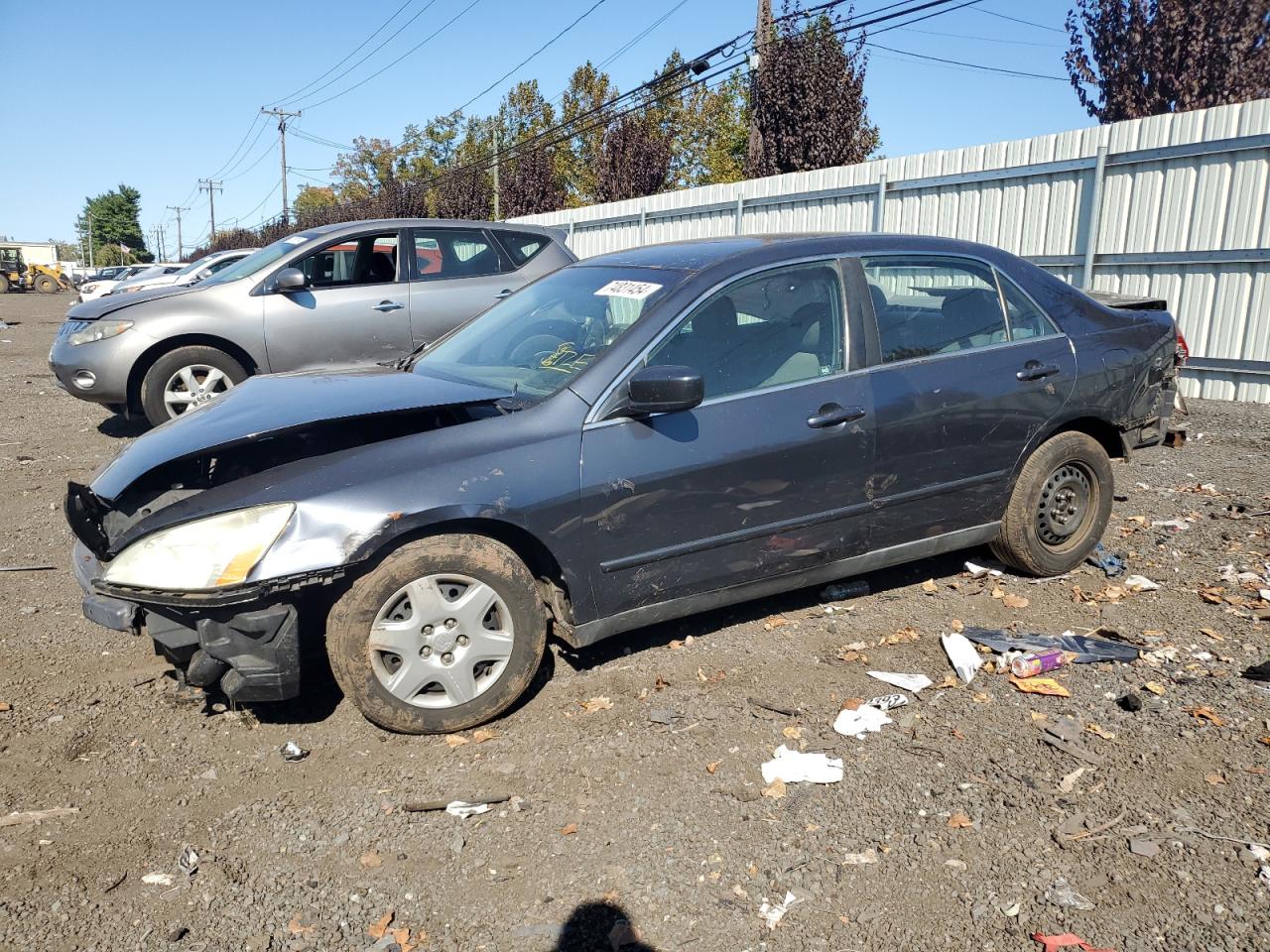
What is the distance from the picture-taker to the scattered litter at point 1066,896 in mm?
2582

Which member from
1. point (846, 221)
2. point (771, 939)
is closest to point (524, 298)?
point (771, 939)

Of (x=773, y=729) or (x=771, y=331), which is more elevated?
(x=771, y=331)

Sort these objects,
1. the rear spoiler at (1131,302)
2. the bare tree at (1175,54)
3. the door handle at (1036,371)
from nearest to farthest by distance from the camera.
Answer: the door handle at (1036,371), the rear spoiler at (1131,302), the bare tree at (1175,54)

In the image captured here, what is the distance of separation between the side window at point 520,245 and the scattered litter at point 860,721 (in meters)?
6.33

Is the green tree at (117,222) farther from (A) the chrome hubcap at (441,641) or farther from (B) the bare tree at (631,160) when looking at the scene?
(A) the chrome hubcap at (441,641)

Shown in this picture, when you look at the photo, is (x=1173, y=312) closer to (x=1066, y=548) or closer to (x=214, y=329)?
(x=1066, y=548)

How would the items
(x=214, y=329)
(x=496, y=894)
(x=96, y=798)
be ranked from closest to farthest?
(x=496, y=894) → (x=96, y=798) → (x=214, y=329)

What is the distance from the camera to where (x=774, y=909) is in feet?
8.46

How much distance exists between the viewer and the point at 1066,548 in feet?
16.3

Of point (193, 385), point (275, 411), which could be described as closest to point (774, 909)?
point (275, 411)

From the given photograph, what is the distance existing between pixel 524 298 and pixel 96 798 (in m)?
2.80

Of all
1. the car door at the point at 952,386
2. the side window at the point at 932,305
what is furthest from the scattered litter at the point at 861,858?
the side window at the point at 932,305

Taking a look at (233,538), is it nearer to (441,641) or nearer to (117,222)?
(441,641)

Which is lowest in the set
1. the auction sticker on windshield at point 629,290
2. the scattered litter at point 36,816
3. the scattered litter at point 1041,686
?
the scattered litter at point 36,816
